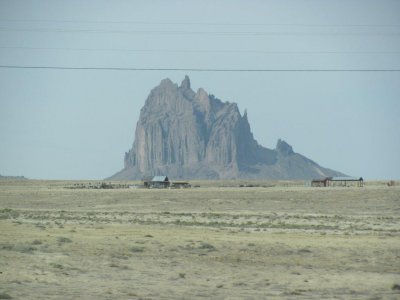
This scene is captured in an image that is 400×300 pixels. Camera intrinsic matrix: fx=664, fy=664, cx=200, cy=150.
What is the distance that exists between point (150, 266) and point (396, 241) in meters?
13.9

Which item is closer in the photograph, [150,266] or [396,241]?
[150,266]

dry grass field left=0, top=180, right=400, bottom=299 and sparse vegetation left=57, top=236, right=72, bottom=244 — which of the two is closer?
dry grass field left=0, top=180, right=400, bottom=299

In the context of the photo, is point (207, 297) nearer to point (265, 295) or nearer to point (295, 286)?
point (265, 295)

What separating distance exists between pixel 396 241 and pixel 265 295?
16.4 m

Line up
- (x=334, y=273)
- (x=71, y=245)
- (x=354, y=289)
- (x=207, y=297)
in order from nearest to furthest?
(x=207, y=297)
(x=354, y=289)
(x=334, y=273)
(x=71, y=245)

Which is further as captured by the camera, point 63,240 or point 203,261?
point 63,240

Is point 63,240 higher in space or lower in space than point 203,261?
higher

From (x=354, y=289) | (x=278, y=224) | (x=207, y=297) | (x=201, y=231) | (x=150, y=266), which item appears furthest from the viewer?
(x=278, y=224)

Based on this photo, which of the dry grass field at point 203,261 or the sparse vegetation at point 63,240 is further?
the sparse vegetation at point 63,240

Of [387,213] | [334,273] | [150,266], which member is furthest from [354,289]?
[387,213]

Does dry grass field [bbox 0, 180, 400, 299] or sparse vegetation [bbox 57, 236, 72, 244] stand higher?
sparse vegetation [bbox 57, 236, 72, 244]

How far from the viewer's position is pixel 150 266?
77.5 ft

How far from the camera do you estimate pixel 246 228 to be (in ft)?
135

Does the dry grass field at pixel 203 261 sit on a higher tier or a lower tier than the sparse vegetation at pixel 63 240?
lower
